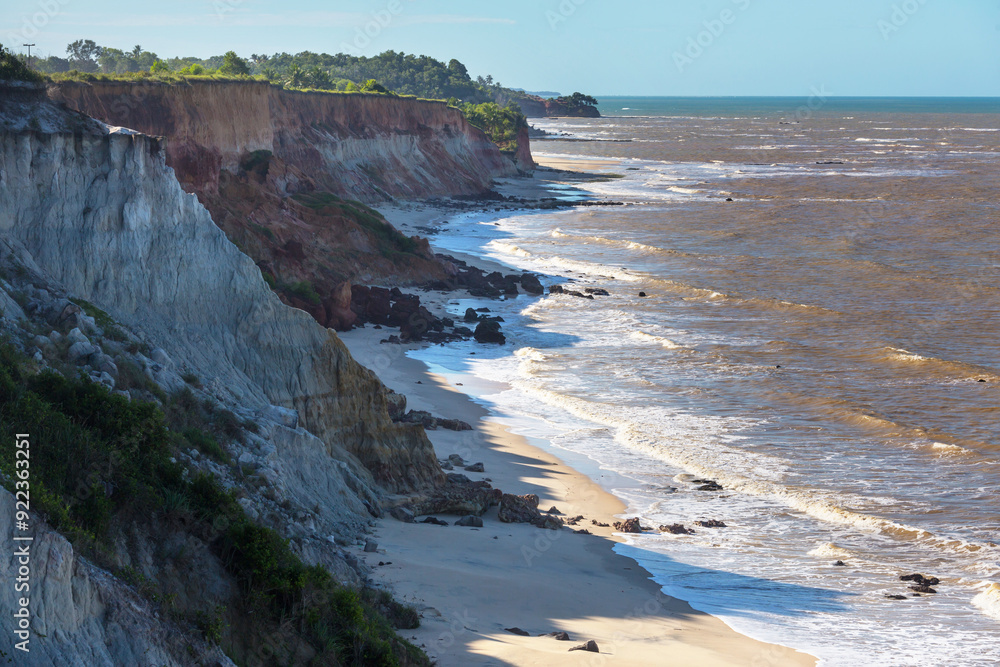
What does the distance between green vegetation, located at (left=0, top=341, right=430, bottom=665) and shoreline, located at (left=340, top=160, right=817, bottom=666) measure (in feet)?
4.39

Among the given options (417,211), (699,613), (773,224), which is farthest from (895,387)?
(417,211)

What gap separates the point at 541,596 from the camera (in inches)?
481

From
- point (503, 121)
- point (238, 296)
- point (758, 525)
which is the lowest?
point (758, 525)

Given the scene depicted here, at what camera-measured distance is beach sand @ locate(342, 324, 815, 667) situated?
10.4 meters

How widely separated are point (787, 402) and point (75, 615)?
790 inches

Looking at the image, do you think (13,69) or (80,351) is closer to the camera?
(80,351)

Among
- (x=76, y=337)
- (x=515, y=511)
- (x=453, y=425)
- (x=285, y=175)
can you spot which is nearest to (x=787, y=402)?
(x=453, y=425)

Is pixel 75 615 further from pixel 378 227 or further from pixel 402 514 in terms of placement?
pixel 378 227

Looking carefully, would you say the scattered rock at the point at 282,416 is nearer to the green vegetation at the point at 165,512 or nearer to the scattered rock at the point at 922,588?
the green vegetation at the point at 165,512

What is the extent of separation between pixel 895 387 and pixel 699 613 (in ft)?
49.8

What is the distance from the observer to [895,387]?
2541cm

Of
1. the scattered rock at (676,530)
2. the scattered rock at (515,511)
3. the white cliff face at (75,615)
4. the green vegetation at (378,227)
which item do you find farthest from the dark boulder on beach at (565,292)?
the white cliff face at (75,615)

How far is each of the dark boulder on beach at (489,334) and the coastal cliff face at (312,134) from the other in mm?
9990

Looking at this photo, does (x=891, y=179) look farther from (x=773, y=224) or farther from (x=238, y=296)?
(x=238, y=296)
